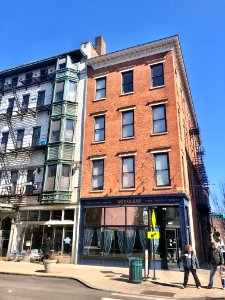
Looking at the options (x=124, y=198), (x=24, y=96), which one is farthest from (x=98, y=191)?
(x=24, y=96)

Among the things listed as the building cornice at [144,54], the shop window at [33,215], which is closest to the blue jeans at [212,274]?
the shop window at [33,215]

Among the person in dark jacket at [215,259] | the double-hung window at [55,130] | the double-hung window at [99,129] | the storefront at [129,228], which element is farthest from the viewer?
the double-hung window at [55,130]

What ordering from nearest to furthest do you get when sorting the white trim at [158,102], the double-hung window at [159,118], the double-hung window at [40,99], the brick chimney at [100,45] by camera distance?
the double-hung window at [159,118], the white trim at [158,102], the double-hung window at [40,99], the brick chimney at [100,45]

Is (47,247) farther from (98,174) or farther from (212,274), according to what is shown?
(212,274)

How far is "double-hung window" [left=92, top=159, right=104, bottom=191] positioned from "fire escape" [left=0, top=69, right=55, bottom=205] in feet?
16.6

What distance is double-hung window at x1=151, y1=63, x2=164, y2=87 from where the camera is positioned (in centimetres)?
2239

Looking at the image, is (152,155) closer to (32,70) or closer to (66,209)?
(66,209)

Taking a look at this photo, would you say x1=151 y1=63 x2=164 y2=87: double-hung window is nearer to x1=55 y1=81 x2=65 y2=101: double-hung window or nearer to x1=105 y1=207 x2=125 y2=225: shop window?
x1=55 y1=81 x2=65 y2=101: double-hung window

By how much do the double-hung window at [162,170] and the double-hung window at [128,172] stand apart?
183 cm

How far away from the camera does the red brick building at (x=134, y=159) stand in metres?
19.0

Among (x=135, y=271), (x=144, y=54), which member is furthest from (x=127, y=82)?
(x=135, y=271)

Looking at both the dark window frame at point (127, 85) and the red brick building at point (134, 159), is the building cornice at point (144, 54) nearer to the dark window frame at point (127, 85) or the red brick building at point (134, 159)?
the red brick building at point (134, 159)

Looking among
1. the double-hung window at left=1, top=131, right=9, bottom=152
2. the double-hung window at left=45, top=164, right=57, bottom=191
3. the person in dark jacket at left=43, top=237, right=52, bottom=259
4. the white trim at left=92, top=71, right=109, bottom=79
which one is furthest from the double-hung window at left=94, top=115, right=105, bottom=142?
the double-hung window at left=1, top=131, right=9, bottom=152

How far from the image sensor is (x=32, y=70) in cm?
2841
